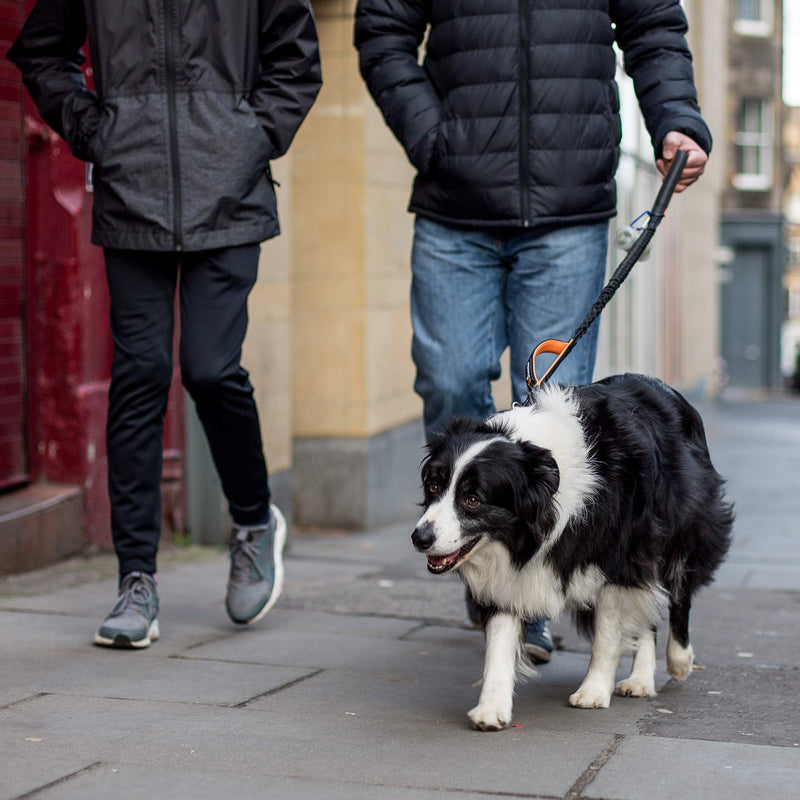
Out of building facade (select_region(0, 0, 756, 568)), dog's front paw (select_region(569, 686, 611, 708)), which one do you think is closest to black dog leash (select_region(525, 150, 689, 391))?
dog's front paw (select_region(569, 686, 611, 708))

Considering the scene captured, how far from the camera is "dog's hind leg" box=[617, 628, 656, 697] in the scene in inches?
131

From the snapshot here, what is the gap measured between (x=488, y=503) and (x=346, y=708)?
64 cm

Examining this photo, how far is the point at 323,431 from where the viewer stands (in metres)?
7.43

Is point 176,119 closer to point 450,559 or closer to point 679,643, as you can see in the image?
point 450,559

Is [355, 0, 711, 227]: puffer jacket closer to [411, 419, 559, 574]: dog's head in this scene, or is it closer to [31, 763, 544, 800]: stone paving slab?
[411, 419, 559, 574]: dog's head

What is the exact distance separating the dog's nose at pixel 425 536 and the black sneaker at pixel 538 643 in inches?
33.7

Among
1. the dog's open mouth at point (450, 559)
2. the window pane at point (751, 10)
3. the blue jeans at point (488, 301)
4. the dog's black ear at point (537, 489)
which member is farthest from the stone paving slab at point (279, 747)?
the window pane at point (751, 10)

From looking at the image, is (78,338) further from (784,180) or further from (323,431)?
(784,180)

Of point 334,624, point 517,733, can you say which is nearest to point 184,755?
point 517,733

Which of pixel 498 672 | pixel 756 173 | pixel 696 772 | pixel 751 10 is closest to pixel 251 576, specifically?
pixel 498 672

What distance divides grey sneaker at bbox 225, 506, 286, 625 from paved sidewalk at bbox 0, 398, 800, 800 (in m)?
0.08

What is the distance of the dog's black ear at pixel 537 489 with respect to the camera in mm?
2906

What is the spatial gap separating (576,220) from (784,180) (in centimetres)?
3221

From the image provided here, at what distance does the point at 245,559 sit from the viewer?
396 cm
